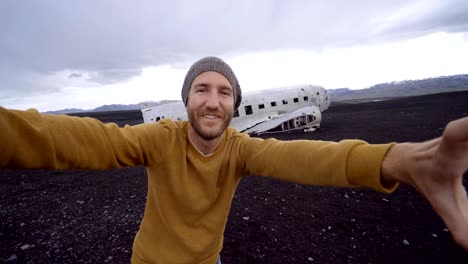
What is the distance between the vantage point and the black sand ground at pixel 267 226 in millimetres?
5121

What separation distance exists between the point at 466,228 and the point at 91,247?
677 cm

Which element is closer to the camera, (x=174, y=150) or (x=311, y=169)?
(x=311, y=169)

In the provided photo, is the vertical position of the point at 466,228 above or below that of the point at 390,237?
above

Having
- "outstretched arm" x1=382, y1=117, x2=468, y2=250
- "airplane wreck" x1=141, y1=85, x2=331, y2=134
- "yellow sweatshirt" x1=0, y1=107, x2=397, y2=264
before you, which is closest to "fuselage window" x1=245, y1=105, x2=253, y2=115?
"airplane wreck" x1=141, y1=85, x2=331, y2=134

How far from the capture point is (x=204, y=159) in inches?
87.0

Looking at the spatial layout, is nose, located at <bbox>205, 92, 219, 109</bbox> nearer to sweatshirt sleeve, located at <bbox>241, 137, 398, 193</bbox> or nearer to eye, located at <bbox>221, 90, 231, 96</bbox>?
eye, located at <bbox>221, 90, 231, 96</bbox>

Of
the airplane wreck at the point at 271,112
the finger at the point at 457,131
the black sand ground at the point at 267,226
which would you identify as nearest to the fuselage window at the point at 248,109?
the airplane wreck at the point at 271,112

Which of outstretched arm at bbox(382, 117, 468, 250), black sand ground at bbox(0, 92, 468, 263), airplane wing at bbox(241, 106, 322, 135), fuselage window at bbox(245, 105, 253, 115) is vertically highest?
Result: outstretched arm at bbox(382, 117, 468, 250)

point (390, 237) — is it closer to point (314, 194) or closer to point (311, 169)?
point (314, 194)

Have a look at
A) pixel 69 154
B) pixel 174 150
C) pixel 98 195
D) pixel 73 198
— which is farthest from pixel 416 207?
pixel 73 198

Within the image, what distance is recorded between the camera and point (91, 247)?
579 cm

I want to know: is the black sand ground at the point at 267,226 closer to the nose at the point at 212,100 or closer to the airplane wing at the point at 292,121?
the nose at the point at 212,100

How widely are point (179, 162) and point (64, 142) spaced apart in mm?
854

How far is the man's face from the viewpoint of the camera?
7.04ft
